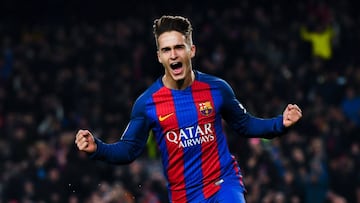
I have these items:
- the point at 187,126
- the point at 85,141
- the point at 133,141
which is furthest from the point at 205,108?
the point at 85,141

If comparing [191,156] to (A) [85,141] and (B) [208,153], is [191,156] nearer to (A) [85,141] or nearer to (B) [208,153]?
(B) [208,153]

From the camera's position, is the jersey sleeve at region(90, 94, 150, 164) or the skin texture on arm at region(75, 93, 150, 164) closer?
the skin texture on arm at region(75, 93, 150, 164)

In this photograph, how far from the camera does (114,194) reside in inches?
495

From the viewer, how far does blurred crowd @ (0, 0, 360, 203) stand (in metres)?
13.7

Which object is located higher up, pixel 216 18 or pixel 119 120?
pixel 216 18

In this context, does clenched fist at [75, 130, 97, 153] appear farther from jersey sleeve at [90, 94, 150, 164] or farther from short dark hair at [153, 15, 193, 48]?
short dark hair at [153, 15, 193, 48]

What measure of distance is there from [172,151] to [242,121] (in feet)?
1.93

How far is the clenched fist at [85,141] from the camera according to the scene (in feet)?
20.7

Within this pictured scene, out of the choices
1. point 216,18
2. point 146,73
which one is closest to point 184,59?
point 146,73

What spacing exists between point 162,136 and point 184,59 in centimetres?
61

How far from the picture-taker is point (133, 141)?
687 cm

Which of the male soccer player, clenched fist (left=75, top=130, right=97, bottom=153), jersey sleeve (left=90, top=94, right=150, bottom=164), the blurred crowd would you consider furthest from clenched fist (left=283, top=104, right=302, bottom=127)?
the blurred crowd

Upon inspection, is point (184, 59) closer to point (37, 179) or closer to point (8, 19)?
point (37, 179)

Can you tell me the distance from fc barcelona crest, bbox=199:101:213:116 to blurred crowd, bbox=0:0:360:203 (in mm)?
5209
